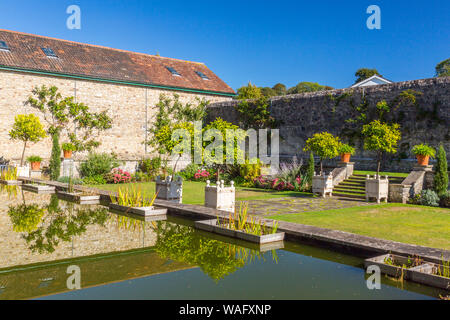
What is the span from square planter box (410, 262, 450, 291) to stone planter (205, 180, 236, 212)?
17.9 ft

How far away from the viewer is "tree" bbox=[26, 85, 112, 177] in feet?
66.5

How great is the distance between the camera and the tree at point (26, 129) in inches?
709

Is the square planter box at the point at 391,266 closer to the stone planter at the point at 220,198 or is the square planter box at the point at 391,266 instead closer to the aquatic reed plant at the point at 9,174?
the stone planter at the point at 220,198

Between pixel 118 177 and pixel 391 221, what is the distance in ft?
41.6

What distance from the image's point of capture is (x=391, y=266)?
208 inches

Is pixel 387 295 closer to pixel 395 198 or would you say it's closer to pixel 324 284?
pixel 324 284

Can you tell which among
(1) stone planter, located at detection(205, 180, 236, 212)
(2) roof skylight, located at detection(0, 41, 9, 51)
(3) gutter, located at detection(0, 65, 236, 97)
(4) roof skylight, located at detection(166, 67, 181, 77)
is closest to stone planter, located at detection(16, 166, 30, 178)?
(3) gutter, located at detection(0, 65, 236, 97)

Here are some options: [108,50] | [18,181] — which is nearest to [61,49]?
[108,50]

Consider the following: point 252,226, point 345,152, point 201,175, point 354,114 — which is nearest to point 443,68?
point 354,114

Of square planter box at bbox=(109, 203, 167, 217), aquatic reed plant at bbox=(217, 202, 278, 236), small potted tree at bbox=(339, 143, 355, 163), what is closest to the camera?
aquatic reed plant at bbox=(217, 202, 278, 236)

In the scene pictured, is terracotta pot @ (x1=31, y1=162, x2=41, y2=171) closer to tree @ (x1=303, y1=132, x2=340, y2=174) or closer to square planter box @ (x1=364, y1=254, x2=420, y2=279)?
tree @ (x1=303, y1=132, x2=340, y2=174)

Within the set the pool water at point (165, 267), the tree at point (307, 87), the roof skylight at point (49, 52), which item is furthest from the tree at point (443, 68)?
the pool water at point (165, 267)

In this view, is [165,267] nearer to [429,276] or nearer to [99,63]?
[429,276]

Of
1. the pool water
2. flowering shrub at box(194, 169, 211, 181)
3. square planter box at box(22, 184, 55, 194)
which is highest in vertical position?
flowering shrub at box(194, 169, 211, 181)
